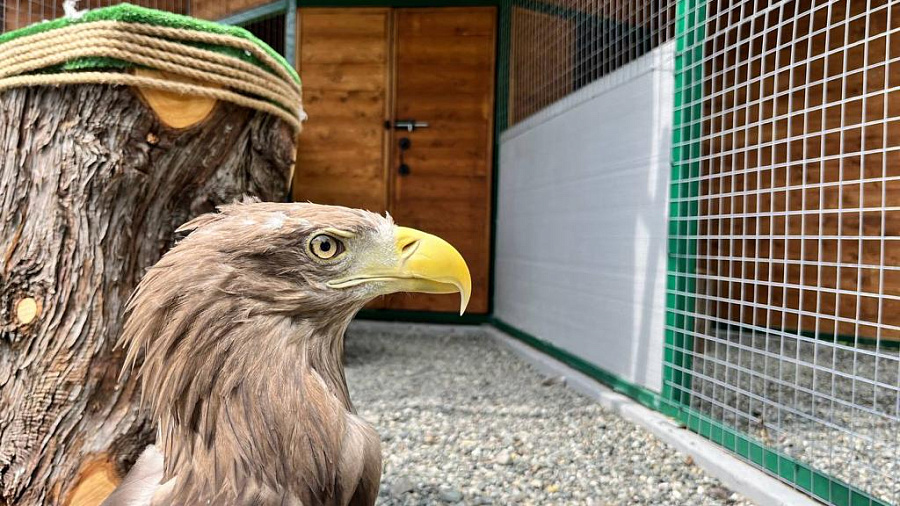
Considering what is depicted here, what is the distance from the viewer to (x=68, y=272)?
153 cm

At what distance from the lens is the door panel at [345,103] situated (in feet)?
18.4

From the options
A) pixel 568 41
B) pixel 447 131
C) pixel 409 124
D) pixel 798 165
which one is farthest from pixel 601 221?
pixel 409 124

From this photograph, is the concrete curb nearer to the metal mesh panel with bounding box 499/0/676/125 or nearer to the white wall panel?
the white wall panel

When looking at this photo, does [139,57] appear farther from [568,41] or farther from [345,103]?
[345,103]

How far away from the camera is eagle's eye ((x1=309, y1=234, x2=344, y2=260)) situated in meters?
1.10

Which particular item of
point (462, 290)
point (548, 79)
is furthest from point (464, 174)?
point (462, 290)

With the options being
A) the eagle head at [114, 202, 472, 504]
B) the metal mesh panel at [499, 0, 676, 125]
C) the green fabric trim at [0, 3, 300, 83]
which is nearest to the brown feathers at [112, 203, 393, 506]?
the eagle head at [114, 202, 472, 504]

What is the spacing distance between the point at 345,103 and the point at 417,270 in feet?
15.9

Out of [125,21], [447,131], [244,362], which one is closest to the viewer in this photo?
[244,362]

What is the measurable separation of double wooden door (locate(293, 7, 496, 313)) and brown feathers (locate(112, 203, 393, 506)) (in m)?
4.44

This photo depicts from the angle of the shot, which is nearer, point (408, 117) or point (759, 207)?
point (759, 207)

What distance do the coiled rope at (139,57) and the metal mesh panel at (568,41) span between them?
6.43ft

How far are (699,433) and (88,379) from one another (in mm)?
2129

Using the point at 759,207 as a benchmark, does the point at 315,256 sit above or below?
below
